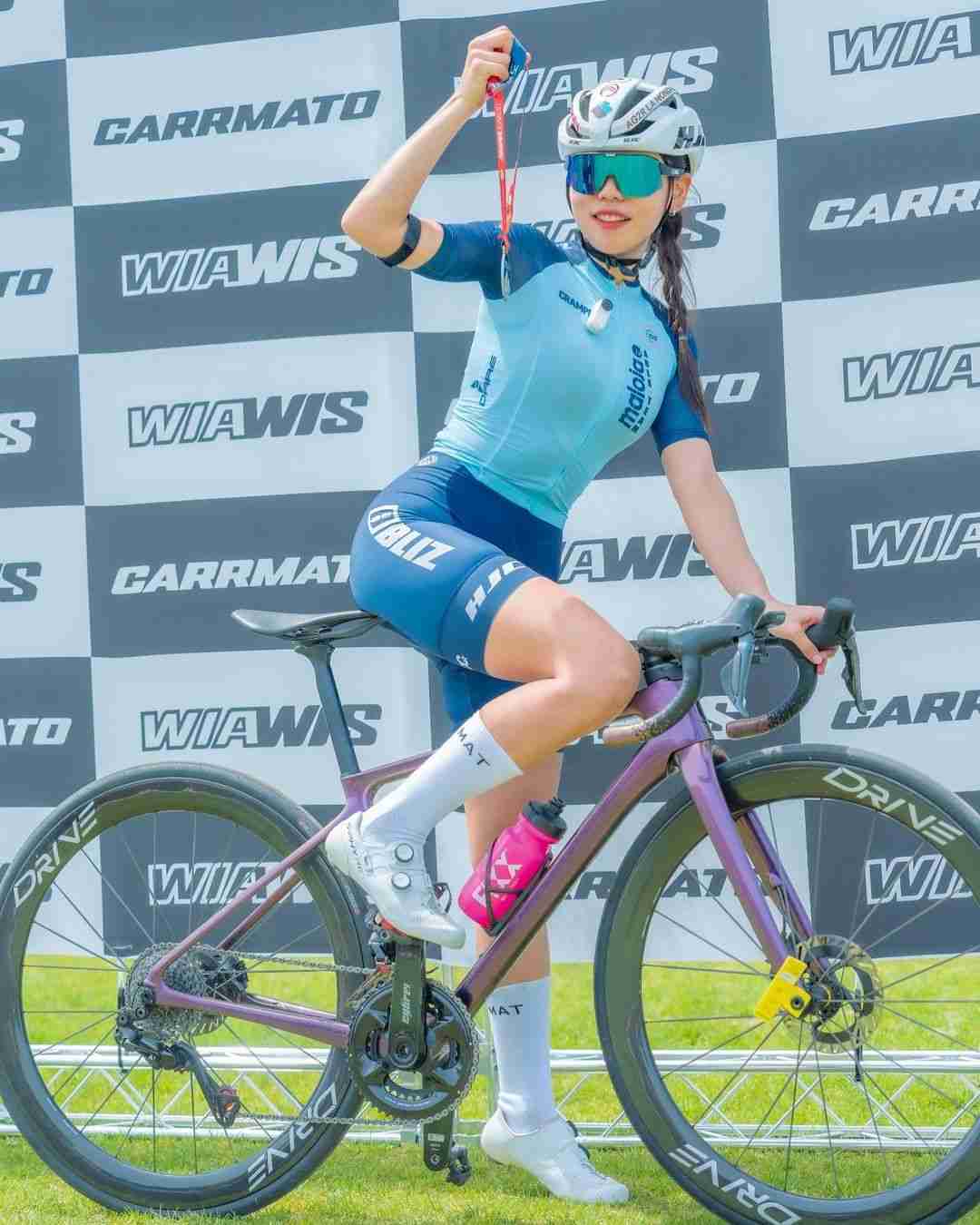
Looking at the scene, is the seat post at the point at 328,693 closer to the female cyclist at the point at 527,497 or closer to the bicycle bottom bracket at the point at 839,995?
the female cyclist at the point at 527,497

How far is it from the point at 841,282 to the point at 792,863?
123 cm

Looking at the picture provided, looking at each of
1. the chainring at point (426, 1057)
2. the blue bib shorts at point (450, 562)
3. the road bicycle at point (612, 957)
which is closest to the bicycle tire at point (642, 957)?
the road bicycle at point (612, 957)

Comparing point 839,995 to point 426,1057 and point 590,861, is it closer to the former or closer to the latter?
point 590,861

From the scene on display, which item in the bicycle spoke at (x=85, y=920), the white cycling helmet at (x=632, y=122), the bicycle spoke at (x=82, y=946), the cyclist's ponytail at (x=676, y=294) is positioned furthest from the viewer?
the bicycle spoke at (x=85, y=920)

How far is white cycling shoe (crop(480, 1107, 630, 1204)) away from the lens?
2.52 metres

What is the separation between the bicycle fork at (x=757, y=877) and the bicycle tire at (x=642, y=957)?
4cm

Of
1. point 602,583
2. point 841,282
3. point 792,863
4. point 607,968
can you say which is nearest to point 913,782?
point 607,968

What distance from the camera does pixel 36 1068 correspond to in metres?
2.62

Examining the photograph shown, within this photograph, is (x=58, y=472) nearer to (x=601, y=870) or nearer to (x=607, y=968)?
(x=601, y=870)

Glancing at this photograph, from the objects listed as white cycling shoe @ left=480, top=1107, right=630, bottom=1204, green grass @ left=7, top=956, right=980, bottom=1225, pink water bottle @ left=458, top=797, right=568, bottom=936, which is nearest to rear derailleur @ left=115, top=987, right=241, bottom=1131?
green grass @ left=7, top=956, right=980, bottom=1225

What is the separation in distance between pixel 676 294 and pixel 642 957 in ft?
3.99

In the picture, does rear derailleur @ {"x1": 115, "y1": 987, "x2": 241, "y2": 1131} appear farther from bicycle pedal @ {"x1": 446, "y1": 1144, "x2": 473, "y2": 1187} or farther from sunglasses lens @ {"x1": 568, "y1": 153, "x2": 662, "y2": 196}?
sunglasses lens @ {"x1": 568, "y1": 153, "x2": 662, "y2": 196}

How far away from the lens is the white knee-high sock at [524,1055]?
2.59m

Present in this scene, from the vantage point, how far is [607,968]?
232 centimetres
